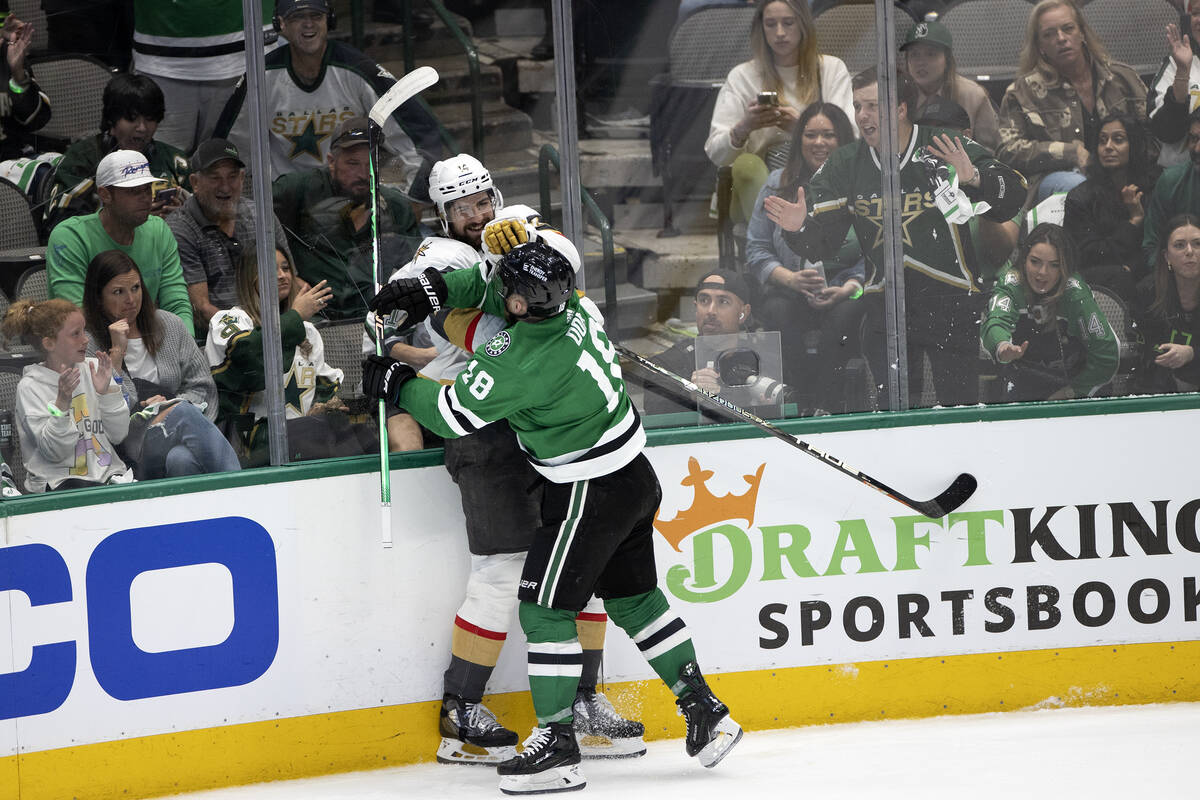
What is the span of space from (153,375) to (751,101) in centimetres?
177

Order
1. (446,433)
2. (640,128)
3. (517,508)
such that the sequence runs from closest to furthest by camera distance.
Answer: (446,433)
(517,508)
(640,128)

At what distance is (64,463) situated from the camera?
3.55 m

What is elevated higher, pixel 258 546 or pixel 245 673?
pixel 258 546

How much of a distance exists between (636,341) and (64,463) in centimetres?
154

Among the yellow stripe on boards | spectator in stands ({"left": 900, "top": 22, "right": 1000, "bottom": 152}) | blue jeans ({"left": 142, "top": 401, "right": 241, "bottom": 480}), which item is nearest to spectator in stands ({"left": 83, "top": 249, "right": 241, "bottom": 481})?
blue jeans ({"left": 142, "top": 401, "right": 241, "bottom": 480})

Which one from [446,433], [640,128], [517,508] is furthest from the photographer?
[640,128]

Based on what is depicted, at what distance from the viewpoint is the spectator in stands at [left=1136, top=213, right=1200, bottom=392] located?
13.8ft

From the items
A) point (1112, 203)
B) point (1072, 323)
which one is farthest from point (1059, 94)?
point (1072, 323)

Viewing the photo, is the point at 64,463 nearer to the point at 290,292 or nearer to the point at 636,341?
the point at 290,292

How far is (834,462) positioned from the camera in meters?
3.99

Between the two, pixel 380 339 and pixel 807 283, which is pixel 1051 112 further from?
pixel 380 339

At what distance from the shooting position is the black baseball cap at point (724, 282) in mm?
4098

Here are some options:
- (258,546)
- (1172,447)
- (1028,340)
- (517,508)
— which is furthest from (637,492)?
(1172,447)

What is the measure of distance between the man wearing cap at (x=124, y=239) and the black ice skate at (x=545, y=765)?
1356 millimetres
